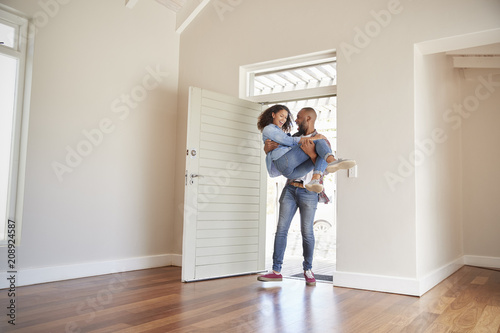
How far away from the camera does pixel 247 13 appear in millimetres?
4641

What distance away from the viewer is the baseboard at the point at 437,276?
3.46m

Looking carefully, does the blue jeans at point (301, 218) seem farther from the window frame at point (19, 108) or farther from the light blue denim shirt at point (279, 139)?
the window frame at point (19, 108)

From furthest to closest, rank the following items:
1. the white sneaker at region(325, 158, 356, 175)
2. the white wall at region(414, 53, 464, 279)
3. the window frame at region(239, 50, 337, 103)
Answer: the window frame at region(239, 50, 337, 103)
the white wall at region(414, 53, 464, 279)
the white sneaker at region(325, 158, 356, 175)

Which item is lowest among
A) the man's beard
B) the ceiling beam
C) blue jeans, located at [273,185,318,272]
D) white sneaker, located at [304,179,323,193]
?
blue jeans, located at [273,185,318,272]

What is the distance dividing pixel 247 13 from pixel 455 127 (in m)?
3.13

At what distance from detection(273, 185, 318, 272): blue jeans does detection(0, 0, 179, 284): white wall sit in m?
1.61

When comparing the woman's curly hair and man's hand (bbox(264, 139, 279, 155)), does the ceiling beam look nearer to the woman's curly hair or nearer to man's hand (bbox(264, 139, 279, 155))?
the woman's curly hair

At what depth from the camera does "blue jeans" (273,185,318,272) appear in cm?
387

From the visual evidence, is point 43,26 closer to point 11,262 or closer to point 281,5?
point 11,262

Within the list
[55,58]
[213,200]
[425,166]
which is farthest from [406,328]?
[55,58]

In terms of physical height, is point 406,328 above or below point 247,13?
below

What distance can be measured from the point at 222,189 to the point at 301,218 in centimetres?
88

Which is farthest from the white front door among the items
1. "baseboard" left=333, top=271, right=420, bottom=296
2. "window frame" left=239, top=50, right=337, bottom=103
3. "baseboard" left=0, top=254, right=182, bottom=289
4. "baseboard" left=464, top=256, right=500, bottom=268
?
"baseboard" left=464, top=256, right=500, bottom=268

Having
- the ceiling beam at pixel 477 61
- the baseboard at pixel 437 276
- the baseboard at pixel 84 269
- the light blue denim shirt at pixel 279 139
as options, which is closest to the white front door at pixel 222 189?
the light blue denim shirt at pixel 279 139
